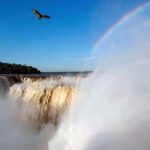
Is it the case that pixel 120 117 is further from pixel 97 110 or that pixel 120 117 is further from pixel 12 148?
pixel 12 148

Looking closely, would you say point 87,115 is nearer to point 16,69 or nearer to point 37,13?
point 37,13

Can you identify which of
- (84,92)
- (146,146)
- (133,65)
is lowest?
(146,146)

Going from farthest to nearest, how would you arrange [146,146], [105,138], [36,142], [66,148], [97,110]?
[36,142] < [97,110] < [66,148] < [105,138] < [146,146]

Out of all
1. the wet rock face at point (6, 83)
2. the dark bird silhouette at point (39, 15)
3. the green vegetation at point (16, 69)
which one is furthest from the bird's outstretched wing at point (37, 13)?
the green vegetation at point (16, 69)

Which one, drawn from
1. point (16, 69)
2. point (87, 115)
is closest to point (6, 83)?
point (87, 115)

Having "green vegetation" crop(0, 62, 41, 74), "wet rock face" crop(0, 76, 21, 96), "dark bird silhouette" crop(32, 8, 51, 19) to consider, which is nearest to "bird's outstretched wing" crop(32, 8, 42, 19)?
"dark bird silhouette" crop(32, 8, 51, 19)

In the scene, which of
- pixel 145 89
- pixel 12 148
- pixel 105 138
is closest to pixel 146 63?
pixel 145 89

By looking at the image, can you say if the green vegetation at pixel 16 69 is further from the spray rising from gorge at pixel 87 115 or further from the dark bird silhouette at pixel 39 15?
the dark bird silhouette at pixel 39 15

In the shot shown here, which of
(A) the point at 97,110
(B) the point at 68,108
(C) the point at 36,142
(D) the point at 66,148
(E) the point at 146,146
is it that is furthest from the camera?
(B) the point at 68,108
